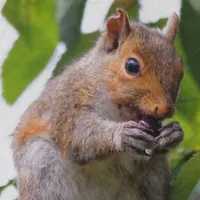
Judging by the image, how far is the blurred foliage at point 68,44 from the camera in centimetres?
177

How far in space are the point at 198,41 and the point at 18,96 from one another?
0.67m

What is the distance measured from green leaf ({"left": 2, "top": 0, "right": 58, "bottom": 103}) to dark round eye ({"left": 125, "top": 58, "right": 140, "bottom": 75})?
0.32m

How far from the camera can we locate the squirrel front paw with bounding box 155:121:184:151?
5.18 ft

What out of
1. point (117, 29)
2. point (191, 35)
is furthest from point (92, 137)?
point (191, 35)

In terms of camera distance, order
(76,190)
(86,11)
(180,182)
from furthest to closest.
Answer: (76,190) < (86,11) < (180,182)

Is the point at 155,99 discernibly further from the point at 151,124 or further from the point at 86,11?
the point at 86,11

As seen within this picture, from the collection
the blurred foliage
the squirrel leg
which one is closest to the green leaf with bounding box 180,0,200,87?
the blurred foliage

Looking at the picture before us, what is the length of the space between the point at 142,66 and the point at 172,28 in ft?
0.86

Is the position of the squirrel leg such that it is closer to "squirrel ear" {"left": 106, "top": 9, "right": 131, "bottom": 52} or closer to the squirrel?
the squirrel

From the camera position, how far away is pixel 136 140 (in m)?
1.61

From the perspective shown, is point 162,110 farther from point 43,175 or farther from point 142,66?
point 43,175

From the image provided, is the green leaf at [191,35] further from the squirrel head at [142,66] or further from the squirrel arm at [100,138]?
the squirrel arm at [100,138]

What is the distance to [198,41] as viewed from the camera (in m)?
1.75

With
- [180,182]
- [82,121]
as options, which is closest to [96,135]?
[82,121]
